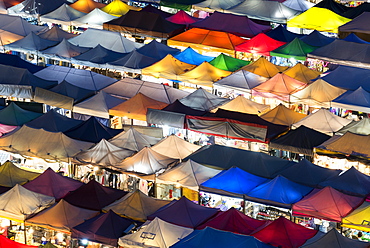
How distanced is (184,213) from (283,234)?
2568 mm

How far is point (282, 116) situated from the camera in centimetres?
2611

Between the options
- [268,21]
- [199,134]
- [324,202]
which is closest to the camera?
[324,202]

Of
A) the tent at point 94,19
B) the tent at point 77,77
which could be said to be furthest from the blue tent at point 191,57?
the tent at point 94,19

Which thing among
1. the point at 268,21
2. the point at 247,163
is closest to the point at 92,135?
the point at 247,163

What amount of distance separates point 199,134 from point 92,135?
11.9 ft

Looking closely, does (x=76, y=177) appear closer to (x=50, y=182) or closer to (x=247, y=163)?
(x=50, y=182)

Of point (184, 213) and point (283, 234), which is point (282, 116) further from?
point (283, 234)

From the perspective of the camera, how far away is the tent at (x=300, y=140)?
24.1 m

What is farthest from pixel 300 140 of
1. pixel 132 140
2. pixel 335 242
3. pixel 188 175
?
pixel 335 242

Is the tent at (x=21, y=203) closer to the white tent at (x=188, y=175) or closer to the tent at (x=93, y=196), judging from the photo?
the tent at (x=93, y=196)

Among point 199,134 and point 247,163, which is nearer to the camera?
point 247,163

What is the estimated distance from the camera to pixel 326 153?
2380 centimetres

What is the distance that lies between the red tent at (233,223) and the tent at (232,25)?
1567 centimetres

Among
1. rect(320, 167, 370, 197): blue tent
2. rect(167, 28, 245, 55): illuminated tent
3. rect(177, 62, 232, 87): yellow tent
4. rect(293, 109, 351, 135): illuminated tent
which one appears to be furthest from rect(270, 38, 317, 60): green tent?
rect(320, 167, 370, 197): blue tent
